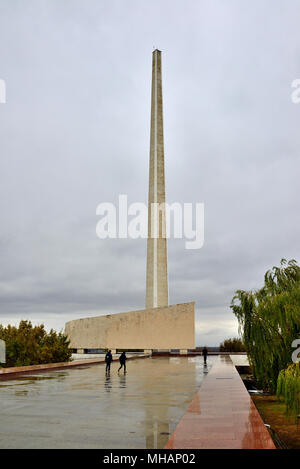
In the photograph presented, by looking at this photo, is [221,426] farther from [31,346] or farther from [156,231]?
[156,231]

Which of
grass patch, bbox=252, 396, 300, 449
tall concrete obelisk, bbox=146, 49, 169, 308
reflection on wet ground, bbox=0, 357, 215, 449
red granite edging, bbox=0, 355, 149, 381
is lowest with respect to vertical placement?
grass patch, bbox=252, 396, 300, 449

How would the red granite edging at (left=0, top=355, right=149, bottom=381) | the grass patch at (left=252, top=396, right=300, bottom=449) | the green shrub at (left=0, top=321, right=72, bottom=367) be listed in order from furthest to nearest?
the green shrub at (left=0, top=321, right=72, bottom=367), the red granite edging at (left=0, top=355, right=149, bottom=381), the grass patch at (left=252, top=396, right=300, bottom=449)

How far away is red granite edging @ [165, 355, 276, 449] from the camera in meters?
5.38

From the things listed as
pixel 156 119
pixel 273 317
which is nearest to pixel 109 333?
pixel 156 119

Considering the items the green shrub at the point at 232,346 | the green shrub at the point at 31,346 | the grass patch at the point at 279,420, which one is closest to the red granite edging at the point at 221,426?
the grass patch at the point at 279,420

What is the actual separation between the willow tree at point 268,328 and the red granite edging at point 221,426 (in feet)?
11.1

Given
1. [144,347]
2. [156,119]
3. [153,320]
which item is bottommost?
[144,347]

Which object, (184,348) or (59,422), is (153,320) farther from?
(59,422)

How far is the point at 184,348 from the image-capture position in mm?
43438

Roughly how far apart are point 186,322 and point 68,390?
31.0m

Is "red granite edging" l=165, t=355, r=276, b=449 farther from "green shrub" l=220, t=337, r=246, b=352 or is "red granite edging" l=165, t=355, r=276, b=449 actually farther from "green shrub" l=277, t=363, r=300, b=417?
"green shrub" l=220, t=337, r=246, b=352

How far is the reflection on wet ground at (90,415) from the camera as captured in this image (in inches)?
258

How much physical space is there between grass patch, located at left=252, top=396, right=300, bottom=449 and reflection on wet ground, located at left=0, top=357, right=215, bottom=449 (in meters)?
2.28

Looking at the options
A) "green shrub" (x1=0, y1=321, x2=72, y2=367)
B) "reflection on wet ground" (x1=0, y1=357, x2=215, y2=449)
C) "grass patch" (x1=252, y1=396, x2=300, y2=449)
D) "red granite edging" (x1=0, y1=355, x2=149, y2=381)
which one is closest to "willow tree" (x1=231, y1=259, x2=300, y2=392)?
"grass patch" (x1=252, y1=396, x2=300, y2=449)
